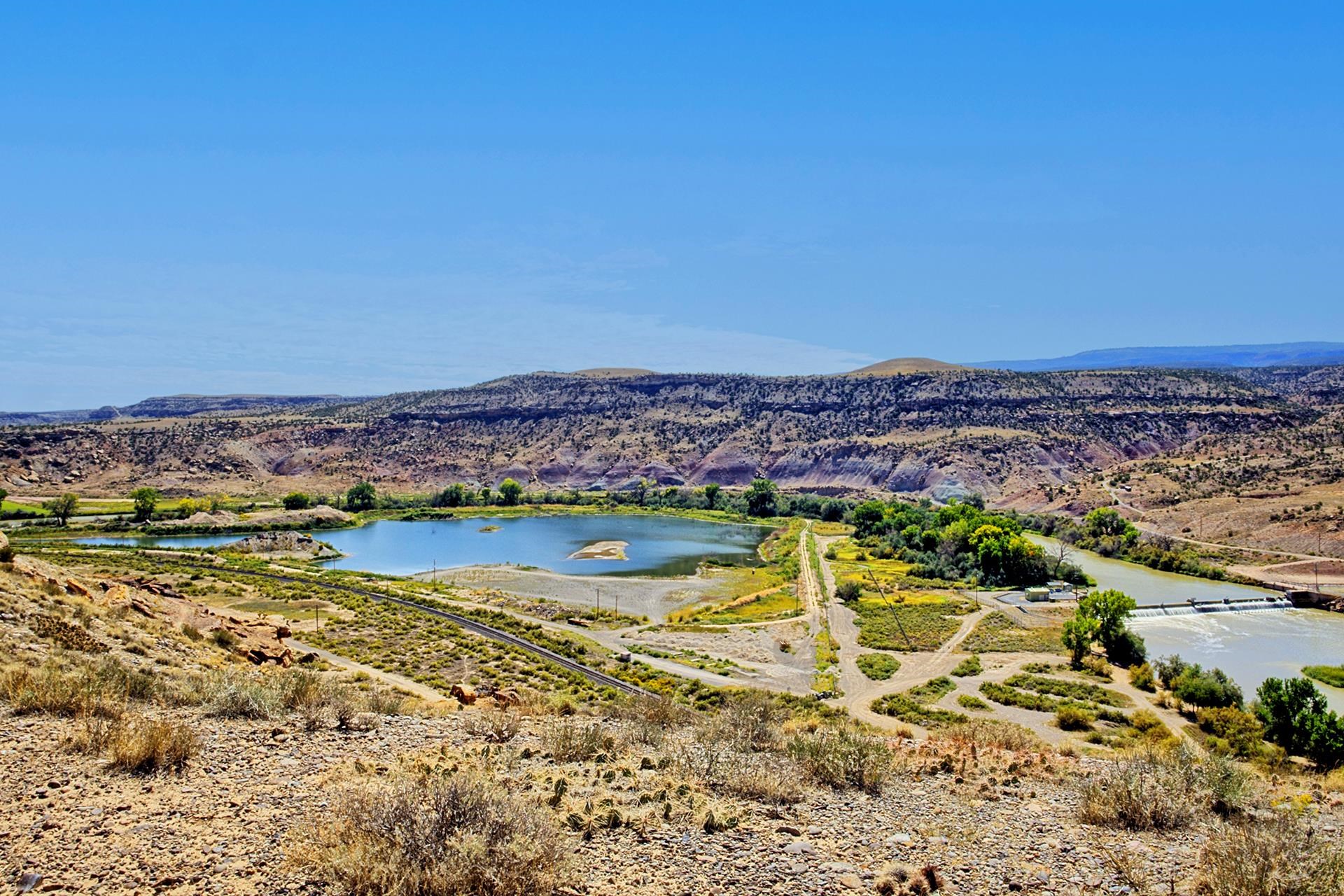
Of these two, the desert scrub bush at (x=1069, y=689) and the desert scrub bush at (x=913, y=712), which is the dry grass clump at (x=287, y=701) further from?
the desert scrub bush at (x=1069, y=689)

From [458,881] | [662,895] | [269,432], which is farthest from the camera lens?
[269,432]

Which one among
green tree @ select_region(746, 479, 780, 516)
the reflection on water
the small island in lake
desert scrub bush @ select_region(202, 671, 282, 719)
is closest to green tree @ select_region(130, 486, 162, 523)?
the small island in lake

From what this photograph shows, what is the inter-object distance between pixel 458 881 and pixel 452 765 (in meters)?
4.17

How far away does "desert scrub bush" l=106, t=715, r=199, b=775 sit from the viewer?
27.9 ft

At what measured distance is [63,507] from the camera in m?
79.8

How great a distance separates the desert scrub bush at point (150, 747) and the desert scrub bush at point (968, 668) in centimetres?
3049

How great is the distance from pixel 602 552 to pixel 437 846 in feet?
216

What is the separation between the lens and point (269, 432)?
127m

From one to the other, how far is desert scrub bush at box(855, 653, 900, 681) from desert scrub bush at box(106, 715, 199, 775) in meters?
28.2

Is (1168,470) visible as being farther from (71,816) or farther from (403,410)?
(403,410)

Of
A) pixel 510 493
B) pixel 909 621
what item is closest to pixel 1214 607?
pixel 909 621

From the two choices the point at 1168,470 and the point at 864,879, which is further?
the point at 1168,470

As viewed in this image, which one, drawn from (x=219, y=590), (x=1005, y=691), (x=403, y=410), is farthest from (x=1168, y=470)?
(x=403, y=410)

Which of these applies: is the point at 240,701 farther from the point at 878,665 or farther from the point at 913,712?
the point at 878,665
